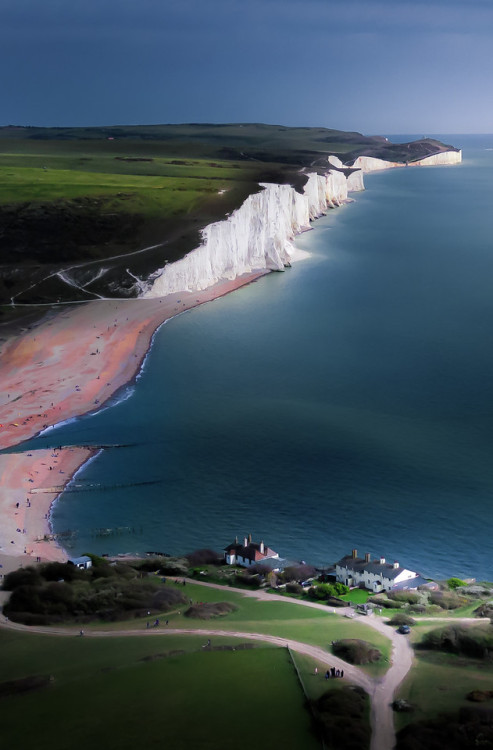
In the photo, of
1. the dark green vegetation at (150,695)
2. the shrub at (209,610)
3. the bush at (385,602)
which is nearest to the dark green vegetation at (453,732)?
the dark green vegetation at (150,695)

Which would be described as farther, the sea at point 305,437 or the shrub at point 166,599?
the sea at point 305,437

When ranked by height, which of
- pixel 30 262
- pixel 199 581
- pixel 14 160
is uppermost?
pixel 14 160

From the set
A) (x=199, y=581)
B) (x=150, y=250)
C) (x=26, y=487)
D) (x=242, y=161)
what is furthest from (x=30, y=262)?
(x=242, y=161)

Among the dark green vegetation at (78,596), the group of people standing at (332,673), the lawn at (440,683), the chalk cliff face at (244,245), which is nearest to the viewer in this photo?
the lawn at (440,683)

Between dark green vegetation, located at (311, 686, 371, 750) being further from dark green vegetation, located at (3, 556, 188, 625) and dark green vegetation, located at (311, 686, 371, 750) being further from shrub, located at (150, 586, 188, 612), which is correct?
dark green vegetation, located at (3, 556, 188, 625)

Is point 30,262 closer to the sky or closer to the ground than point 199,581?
closer to the sky

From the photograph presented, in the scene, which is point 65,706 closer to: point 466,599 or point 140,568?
point 140,568

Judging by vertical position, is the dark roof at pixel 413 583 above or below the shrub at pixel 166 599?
below

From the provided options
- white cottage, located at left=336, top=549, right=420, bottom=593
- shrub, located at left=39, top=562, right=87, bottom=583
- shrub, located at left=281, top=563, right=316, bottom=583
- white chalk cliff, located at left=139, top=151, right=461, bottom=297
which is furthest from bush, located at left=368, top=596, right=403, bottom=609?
white chalk cliff, located at left=139, top=151, right=461, bottom=297

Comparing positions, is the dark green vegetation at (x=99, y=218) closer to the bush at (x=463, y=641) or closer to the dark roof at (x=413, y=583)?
the dark roof at (x=413, y=583)
